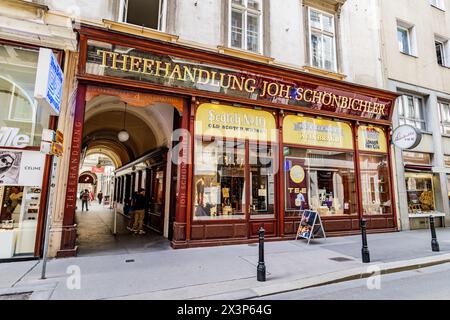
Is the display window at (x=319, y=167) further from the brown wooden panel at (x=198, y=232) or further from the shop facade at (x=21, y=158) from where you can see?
the shop facade at (x=21, y=158)

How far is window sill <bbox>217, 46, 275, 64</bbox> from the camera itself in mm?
9219

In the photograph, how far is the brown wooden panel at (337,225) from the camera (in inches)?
396

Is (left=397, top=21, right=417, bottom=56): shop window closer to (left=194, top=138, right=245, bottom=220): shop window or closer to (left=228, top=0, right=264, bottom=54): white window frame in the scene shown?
(left=228, top=0, right=264, bottom=54): white window frame


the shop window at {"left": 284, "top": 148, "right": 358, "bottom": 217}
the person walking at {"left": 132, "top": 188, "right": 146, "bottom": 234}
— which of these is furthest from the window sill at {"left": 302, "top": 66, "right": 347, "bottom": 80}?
the person walking at {"left": 132, "top": 188, "right": 146, "bottom": 234}

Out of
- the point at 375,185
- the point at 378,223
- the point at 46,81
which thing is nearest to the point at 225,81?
the point at 46,81

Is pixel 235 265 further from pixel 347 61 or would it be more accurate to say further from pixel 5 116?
pixel 347 61

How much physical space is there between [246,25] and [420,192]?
427 inches

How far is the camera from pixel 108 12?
8133 millimetres

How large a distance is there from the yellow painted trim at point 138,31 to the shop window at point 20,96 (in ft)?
7.08

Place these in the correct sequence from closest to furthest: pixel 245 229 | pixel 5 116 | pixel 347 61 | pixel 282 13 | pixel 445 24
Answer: pixel 5 116, pixel 245 229, pixel 282 13, pixel 347 61, pixel 445 24

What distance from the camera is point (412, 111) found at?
13242mm

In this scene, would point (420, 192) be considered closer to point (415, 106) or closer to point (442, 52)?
point (415, 106)
